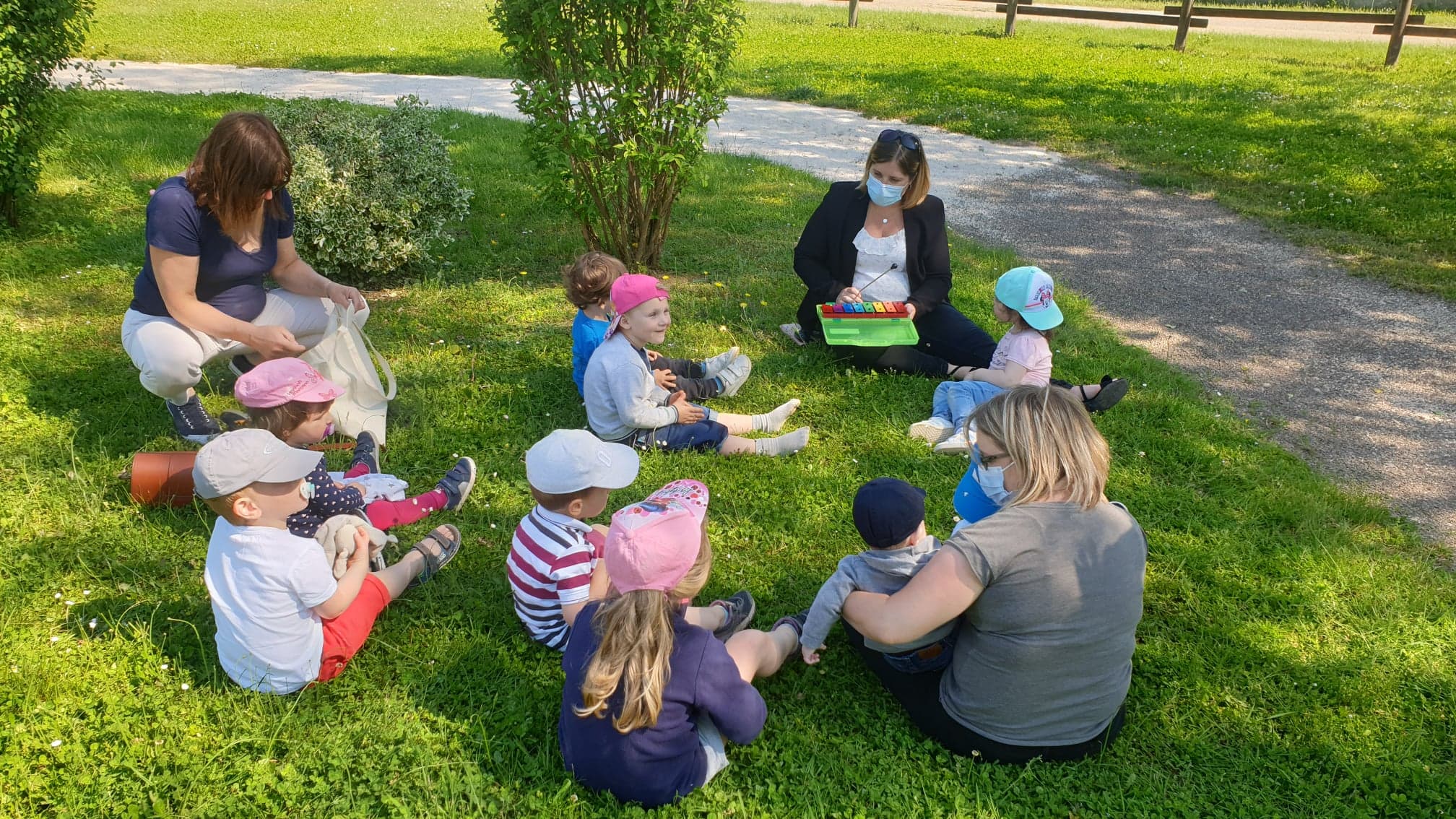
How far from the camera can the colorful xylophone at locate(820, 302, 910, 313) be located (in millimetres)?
5387

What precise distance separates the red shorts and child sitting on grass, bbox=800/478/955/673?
1561mm

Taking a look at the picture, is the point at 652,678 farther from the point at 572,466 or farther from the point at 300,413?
the point at 300,413

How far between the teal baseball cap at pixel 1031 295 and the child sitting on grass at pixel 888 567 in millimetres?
1884

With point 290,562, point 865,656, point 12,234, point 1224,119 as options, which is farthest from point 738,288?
point 1224,119

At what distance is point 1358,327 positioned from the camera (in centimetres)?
634

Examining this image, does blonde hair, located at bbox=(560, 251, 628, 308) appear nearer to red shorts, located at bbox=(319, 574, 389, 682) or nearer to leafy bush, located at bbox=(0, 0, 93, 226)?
red shorts, located at bbox=(319, 574, 389, 682)

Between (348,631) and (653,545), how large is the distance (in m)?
1.39

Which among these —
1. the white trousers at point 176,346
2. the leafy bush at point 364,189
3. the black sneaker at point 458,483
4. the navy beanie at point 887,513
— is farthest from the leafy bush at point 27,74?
the navy beanie at point 887,513

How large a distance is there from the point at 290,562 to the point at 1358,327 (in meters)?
6.65

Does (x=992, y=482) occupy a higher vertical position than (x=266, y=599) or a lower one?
higher

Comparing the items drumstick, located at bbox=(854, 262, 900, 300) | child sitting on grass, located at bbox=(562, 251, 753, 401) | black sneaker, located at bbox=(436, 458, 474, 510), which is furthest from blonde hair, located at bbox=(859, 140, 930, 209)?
black sneaker, located at bbox=(436, 458, 474, 510)

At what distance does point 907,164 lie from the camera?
5395 millimetres

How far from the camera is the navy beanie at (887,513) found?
2975 mm

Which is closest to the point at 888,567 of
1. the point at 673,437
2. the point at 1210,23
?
the point at 673,437
